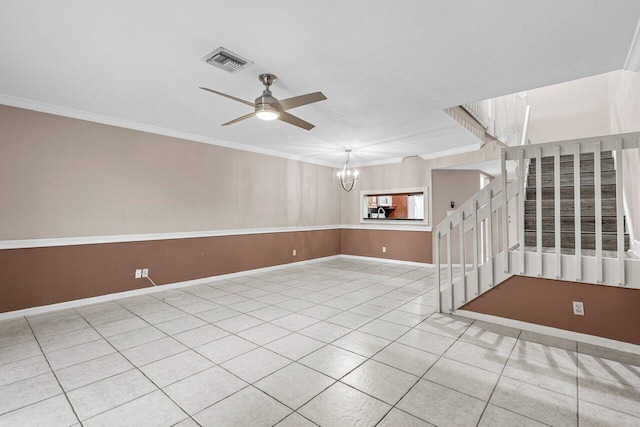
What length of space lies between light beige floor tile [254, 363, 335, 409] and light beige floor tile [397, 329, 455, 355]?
1.00 metres

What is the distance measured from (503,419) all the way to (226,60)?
337 cm

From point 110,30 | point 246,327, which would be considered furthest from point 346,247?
point 110,30

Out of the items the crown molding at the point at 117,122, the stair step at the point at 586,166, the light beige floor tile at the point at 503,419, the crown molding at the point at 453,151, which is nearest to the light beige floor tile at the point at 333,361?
the light beige floor tile at the point at 503,419

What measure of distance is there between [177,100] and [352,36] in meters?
2.37

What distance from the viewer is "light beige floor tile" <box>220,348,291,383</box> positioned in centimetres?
225

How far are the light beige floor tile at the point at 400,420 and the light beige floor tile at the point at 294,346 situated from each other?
956 mm

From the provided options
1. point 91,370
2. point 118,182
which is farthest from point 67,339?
point 118,182

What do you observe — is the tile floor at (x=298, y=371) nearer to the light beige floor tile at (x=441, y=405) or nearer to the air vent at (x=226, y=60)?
the light beige floor tile at (x=441, y=405)

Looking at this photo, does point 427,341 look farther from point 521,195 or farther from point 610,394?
point 521,195

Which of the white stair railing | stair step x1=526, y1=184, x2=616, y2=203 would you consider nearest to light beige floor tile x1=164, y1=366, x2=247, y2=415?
the white stair railing

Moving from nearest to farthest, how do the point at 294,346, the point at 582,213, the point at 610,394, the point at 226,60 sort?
the point at 610,394 < the point at 226,60 < the point at 294,346 < the point at 582,213

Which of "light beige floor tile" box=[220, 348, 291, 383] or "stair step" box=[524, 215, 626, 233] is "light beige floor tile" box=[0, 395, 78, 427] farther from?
"stair step" box=[524, 215, 626, 233]

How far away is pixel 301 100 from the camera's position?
2770 mm

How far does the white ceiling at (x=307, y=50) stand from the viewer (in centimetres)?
202
